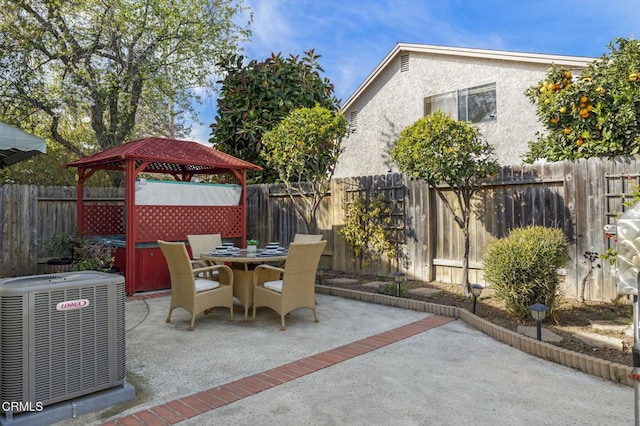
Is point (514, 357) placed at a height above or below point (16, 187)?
below

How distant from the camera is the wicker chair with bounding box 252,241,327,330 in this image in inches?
186

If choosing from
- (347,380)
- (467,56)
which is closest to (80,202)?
(347,380)

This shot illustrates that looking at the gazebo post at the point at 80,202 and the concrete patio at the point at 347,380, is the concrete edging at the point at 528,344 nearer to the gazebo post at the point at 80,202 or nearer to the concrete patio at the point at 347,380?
the concrete patio at the point at 347,380

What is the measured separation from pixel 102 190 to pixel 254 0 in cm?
827

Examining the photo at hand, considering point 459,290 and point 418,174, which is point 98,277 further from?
point 459,290

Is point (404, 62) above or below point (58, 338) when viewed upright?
above

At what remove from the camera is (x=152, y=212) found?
7133 mm

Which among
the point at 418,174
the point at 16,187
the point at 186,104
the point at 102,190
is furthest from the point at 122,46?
the point at 418,174

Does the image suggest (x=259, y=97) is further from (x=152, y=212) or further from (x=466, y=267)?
(x=466, y=267)

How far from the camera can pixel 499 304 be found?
543cm

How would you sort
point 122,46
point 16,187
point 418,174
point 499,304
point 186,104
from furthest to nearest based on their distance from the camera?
point 186,104
point 122,46
point 16,187
point 418,174
point 499,304

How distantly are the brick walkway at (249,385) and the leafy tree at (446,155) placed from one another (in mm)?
2305

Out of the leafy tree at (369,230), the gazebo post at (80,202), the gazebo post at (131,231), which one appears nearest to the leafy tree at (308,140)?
the leafy tree at (369,230)

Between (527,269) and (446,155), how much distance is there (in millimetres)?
1900
